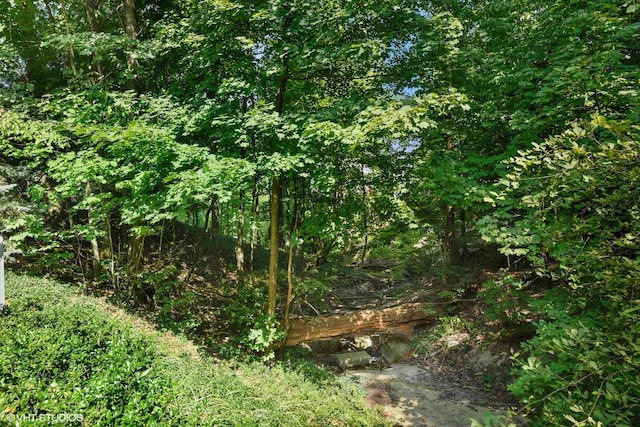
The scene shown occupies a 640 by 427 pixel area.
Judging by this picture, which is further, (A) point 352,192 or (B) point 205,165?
(A) point 352,192

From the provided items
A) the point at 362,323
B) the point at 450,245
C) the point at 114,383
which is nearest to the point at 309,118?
the point at 114,383

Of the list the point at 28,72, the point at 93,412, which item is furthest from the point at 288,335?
the point at 28,72

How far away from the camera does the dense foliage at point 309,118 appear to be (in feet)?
14.7

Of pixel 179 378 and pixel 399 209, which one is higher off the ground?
pixel 399 209

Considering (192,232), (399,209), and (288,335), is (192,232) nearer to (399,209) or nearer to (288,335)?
(288,335)

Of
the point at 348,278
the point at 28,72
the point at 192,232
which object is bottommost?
the point at 348,278

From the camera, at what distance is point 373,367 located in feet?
28.0

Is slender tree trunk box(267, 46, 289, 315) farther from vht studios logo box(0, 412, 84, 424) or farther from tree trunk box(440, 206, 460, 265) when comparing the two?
vht studios logo box(0, 412, 84, 424)

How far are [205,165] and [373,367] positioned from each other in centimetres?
648

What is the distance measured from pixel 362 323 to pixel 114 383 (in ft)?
20.7

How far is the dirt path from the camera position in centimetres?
584

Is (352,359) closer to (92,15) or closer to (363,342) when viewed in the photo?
(363,342)

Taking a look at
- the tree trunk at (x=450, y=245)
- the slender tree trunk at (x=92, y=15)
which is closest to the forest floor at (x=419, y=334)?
the tree trunk at (x=450, y=245)

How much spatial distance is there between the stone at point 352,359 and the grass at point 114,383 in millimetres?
2805
